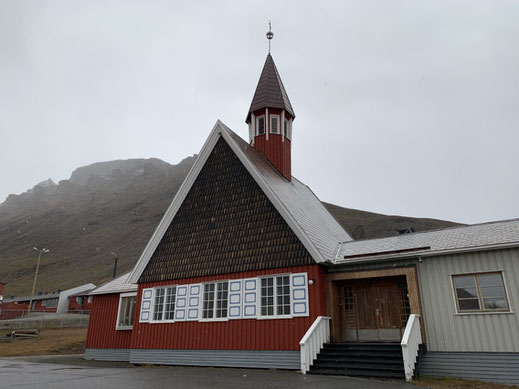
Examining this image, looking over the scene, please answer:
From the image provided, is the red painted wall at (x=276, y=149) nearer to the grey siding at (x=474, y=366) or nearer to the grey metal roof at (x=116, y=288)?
the grey metal roof at (x=116, y=288)

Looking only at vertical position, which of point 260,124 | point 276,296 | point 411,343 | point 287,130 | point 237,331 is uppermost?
point 260,124

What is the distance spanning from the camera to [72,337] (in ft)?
85.7

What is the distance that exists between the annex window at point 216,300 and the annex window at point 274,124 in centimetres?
807

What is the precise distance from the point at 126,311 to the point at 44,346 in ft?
26.9

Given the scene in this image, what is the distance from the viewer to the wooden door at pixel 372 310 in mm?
12344

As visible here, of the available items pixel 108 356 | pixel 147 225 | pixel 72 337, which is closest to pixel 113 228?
pixel 147 225

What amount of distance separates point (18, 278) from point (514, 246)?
90.2 meters

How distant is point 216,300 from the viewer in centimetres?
1432

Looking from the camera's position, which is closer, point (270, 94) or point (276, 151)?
point (276, 151)

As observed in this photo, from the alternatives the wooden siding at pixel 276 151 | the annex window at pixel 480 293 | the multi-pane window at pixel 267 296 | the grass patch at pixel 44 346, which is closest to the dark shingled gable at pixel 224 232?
the multi-pane window at pixel 267 296

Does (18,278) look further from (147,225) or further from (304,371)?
(304,371)

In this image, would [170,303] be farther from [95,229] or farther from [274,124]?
[95,229]

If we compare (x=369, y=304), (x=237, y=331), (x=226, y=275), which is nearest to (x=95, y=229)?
(x=226, y=275)

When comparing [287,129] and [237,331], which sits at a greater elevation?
[287,129]
